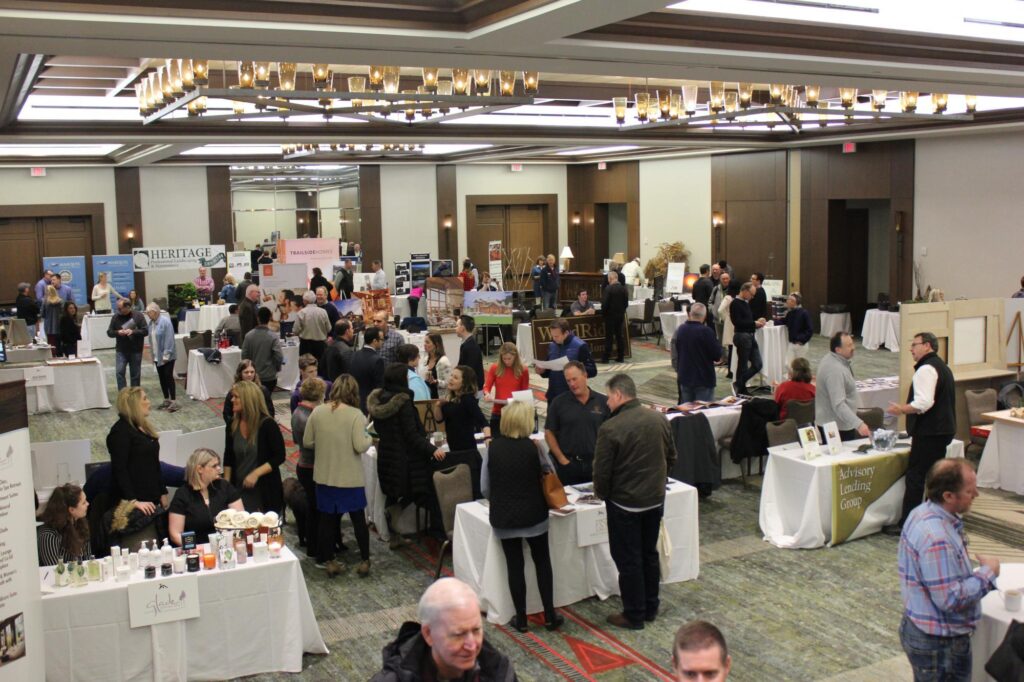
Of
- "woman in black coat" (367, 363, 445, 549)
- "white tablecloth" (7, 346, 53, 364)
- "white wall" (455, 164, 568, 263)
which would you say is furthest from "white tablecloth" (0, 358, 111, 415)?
"white wall" (455, 164, 568, 263)

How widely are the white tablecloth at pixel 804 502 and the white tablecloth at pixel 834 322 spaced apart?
10.7 m

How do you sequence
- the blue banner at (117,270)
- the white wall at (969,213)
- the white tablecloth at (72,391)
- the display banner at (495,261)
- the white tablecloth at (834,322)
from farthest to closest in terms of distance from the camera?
the display banner at (495,261)
the blue banner at (117,270)
the white tablecloth at (834,322)
the white wall at (969,213)
the white tablecloth at (72,391)

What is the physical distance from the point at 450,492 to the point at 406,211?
→ 17529 millimetres

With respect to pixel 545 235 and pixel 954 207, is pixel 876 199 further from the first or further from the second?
pixel 545 235

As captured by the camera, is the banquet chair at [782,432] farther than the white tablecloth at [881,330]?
No

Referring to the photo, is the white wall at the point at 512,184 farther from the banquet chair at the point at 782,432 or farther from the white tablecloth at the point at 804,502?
the white tablecloth at the point at 804,502

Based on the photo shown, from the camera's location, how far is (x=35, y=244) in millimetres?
20125

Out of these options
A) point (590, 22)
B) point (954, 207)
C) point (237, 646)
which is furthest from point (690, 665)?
point (954, 207)

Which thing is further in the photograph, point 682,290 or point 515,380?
point 682,290

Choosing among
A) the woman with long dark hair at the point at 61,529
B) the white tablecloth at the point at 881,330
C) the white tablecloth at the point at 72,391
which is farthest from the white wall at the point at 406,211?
the woman with long dark hair at the point at 61,529

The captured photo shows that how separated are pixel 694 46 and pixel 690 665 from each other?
4.79 m

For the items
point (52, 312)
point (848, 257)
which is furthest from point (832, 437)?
point (848, 257)

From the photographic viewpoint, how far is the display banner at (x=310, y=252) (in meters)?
17.2

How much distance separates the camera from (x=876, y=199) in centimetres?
1844
